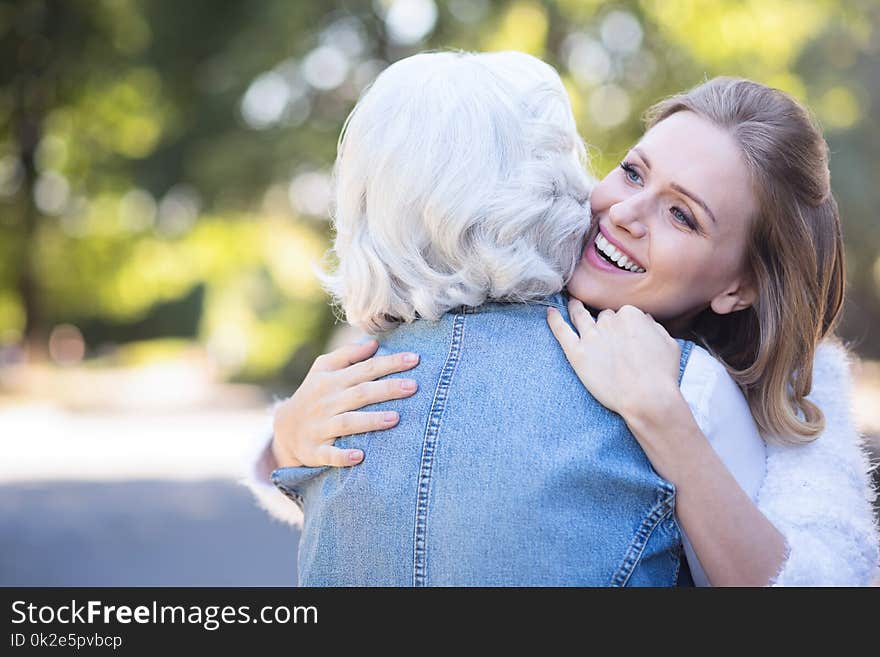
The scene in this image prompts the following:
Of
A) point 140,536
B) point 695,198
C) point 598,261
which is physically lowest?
point 140,536

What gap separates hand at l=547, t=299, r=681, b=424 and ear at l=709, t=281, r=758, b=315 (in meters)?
0.30

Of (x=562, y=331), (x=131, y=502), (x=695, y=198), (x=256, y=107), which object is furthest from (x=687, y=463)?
(x=256, y=107)

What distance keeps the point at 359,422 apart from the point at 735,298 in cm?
89

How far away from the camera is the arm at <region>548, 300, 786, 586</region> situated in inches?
65.1

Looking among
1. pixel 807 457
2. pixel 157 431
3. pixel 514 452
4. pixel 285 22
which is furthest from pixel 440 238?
pixel 285 22

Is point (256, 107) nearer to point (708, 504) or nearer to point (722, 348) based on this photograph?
point (722, 348)

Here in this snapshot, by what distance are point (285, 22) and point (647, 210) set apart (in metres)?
13.1

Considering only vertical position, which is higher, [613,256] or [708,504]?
[613,256]

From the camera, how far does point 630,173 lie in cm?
204

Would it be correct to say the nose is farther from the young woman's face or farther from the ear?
the ear

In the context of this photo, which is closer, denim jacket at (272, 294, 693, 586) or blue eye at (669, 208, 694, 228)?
denim jacket at (272, 294, 693, 586)

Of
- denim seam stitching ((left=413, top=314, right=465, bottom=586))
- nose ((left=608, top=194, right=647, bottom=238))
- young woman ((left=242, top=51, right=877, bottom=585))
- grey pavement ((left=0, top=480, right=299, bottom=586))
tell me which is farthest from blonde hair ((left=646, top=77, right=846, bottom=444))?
grey pavement ((left=0, top=480, right=299, bottom=586))

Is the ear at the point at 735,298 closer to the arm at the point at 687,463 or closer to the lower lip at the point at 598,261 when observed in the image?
the lower lip at the point at 598,261

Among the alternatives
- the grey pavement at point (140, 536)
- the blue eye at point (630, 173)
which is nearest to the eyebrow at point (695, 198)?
the blue eye at point (630, 173)
